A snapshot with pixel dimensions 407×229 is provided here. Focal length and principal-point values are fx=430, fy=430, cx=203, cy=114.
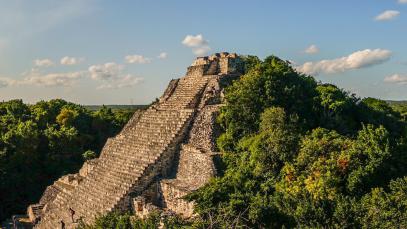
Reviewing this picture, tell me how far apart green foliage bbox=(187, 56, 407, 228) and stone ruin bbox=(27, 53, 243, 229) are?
2.53 ft

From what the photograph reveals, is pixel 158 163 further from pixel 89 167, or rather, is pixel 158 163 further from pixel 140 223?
pixel 89 167

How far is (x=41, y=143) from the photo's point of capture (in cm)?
2509

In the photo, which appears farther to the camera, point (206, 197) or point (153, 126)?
point (153, 126)

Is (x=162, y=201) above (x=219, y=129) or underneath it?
underneath

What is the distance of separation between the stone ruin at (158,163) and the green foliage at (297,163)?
77 centimetres

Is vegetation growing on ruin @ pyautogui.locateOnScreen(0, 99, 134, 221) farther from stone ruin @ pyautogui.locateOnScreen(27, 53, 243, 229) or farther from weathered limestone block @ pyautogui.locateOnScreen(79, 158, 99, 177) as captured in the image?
weathered limestone block @ pyautogui.locateOnScreen(79, 158, 99, 177)

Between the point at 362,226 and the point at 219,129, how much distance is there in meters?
6.43

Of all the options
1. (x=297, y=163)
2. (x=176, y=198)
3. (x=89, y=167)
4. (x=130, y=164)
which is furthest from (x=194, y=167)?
(x=89, y=167)

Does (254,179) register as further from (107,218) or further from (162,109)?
(162,109)

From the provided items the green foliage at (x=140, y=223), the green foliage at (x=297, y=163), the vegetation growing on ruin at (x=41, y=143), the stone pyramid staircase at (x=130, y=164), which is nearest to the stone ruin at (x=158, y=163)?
the stone pyramid staircase at (x=130, y=164)

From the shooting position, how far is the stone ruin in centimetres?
1305

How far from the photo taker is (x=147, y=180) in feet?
44.3

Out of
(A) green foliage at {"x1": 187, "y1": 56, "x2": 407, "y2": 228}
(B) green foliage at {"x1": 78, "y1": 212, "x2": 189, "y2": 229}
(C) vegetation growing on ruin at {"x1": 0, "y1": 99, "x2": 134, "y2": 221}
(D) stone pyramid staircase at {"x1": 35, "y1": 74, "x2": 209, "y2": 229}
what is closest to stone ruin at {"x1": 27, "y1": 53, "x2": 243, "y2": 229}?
(D) stone pyramid staircase at {"x1": 35, "y1": 74, "x2": 209, "y2": 229}

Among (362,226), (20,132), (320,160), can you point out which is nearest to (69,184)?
(20,132)
